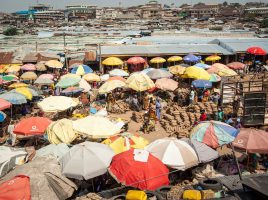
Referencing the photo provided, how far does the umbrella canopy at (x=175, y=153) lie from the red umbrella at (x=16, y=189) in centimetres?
325

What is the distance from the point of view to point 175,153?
762 cm

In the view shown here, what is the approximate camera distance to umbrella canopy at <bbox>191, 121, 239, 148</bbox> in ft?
28.1

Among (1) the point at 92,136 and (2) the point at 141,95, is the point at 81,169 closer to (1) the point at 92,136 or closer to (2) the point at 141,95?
(1) the point at 92,136

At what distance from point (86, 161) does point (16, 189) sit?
183cm

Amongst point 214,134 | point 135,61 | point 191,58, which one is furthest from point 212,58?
point 214,134

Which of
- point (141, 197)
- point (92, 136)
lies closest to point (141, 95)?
point (92, 136)

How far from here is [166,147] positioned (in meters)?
7.80

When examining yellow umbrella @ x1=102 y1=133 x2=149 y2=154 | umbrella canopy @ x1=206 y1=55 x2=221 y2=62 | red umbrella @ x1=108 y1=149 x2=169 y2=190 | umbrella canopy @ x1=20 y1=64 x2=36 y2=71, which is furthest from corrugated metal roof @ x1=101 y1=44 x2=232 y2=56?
red umbrella @ x1=108 y1=149 x2=169 y2=190

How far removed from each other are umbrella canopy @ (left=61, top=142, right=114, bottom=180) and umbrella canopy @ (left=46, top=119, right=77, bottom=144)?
165 cm

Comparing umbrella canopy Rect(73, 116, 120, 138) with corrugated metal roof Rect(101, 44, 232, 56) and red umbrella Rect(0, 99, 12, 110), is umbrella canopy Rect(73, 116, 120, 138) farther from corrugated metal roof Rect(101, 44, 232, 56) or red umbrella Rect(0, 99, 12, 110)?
corrugated metal roof Rect(101, 44, 232, 56)

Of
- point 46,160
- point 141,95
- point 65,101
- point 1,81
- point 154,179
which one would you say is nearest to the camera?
point 154,179

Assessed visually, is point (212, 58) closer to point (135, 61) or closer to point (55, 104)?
point (135, 61)

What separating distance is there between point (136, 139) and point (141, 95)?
24.8 ft

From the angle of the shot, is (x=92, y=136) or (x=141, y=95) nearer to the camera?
(x=92, y=136)
